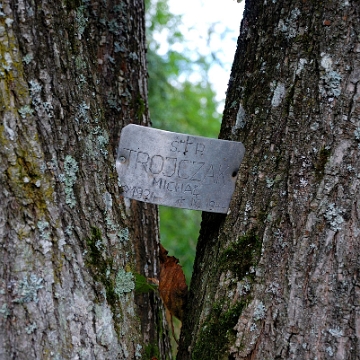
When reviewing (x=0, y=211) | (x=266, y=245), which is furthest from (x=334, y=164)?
(x=0, y=211)

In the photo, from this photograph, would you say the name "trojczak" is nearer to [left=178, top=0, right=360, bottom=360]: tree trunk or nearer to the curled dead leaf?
[left=178, top=0, right=360, bottom=360]: tree trunk

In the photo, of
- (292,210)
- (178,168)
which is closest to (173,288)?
(178,168)

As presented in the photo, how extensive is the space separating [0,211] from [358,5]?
120 cm

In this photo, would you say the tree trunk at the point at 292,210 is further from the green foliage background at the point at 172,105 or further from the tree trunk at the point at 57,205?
the green foliage background at the point at 172,105

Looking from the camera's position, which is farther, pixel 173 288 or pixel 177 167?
pixel 173 288

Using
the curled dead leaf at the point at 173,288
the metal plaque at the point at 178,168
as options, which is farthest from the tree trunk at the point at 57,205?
the curled dead leaf at the point at 173,288

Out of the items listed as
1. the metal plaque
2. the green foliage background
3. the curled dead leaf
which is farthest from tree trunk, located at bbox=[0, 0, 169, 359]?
the green foliage background

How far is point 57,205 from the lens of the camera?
1.25 meters

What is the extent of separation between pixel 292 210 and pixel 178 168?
1.28 feet

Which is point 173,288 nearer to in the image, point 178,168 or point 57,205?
point 178,168

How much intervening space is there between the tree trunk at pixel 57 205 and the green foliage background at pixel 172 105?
2.92 metres

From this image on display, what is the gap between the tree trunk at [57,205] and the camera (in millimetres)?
1172

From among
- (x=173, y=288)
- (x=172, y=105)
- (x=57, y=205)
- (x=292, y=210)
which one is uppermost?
(x=172, y=105)

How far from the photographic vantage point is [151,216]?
2.05 meters
